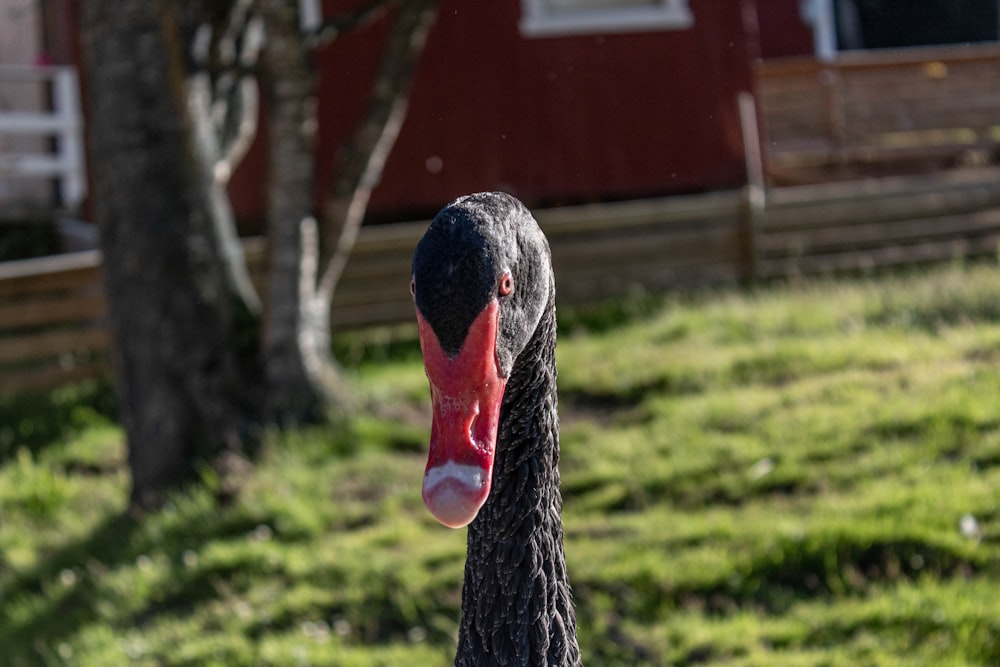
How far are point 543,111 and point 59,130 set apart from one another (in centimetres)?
503

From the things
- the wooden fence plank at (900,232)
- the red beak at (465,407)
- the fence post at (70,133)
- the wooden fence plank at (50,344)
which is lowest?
the wooden fence plank at (50,344)

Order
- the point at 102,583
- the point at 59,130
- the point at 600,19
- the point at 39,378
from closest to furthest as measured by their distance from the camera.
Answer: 1. the point at 102,583
2. the point at 39,378
3. the point at 600,19
4. the point at 59,130

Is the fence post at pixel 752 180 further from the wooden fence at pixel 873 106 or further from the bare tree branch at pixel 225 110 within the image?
the bare tree branch at pixel 225 110

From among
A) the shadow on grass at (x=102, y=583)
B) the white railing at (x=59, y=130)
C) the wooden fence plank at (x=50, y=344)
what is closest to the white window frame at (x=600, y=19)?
the wooden fence plank at (x=50, y=344)

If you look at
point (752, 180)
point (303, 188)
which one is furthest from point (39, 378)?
point (752, 180)

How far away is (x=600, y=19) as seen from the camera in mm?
10195

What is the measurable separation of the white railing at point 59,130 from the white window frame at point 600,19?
15.4 feet

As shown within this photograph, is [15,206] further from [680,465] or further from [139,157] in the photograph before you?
[680,465]

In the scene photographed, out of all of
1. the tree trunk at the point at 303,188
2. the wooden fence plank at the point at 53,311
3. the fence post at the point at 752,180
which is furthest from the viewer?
the fence post at the point at 752,180

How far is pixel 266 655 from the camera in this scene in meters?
4.15

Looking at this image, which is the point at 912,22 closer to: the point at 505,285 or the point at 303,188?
the point at 303,188

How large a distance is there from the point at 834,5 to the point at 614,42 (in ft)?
25.9

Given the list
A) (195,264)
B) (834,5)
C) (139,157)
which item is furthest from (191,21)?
(834,5)

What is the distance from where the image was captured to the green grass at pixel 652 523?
389cm
